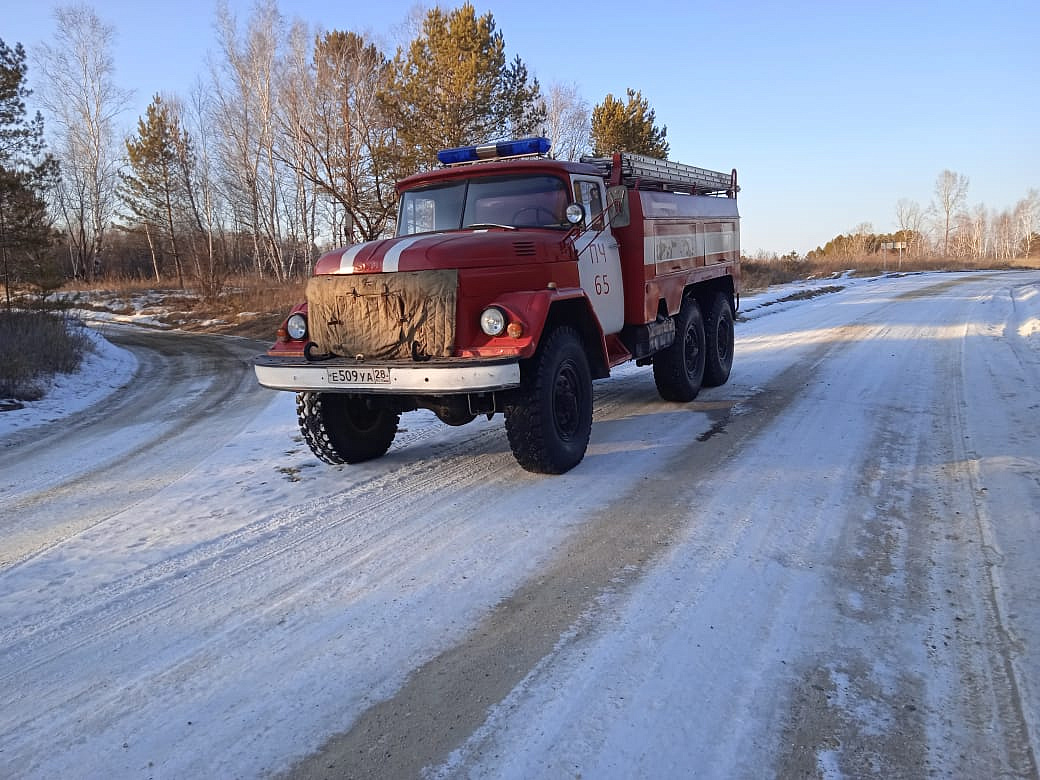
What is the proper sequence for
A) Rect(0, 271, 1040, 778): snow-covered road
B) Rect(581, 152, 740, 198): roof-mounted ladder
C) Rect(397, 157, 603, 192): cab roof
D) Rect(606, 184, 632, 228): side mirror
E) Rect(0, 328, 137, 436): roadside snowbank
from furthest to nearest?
Rect(0, 328, 137, 436): roadside snowbank, Rect(581, 152, 740, 198): roof-mounted ladder, Rect(606, 184, 632, 228): side mirror, Rect(397, 157, 603, 192): cab roof, Rect(0, 271, 1040, 778): snow-covered road

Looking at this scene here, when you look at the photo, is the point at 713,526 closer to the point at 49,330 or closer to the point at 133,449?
the point at 133,449

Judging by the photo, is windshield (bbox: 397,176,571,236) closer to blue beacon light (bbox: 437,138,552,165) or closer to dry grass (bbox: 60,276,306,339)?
blue beacon light (bbox: 437,138,552,165)

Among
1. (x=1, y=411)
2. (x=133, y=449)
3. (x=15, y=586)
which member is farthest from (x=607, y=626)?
(x=1, y=411)

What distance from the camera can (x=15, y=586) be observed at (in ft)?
12.6

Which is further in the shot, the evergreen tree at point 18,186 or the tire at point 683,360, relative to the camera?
the evergreen tree at point 18,186

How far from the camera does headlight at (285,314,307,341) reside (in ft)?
18.8

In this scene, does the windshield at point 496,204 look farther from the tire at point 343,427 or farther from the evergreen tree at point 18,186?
the evergreen tree at point 18,186

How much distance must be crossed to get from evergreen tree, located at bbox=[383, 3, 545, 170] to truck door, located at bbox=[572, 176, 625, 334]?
60.0 ft

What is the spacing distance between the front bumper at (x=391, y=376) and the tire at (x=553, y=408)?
14.9 inches

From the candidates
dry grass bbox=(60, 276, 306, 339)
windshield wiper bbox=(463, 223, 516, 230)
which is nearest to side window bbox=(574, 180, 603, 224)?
windshield wiper bbox=(463, 223, 516, 230)

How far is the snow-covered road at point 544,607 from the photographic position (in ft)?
7.93

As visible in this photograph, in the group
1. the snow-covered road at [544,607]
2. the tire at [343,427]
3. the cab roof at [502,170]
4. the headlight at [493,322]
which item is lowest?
the snow-covered road at [544,607]

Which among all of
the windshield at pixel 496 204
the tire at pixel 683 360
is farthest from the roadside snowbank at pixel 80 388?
the tire at pixel 683 360

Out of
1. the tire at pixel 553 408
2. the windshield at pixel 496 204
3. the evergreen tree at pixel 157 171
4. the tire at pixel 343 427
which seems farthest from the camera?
the evergreen tree at pixel 157 171
